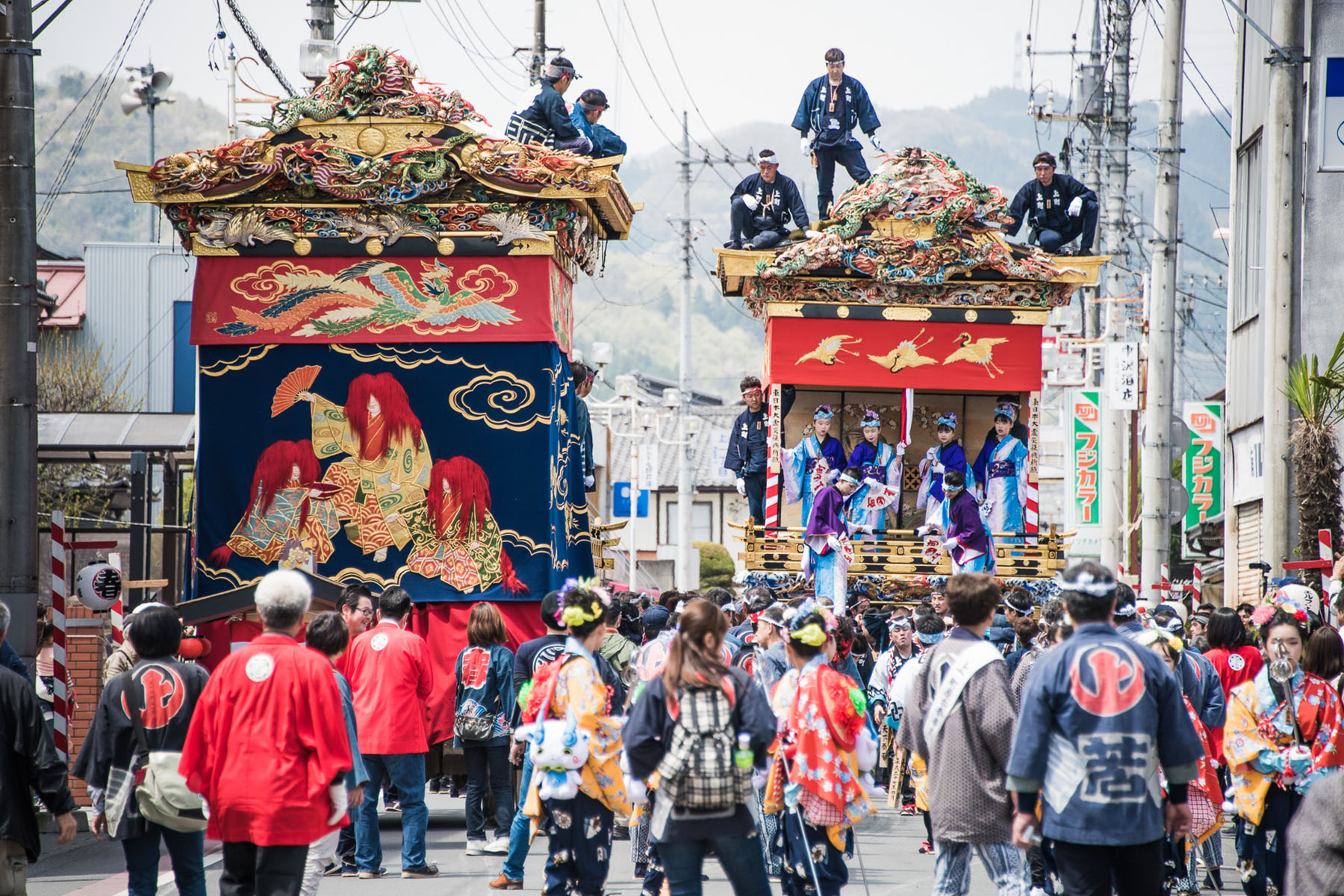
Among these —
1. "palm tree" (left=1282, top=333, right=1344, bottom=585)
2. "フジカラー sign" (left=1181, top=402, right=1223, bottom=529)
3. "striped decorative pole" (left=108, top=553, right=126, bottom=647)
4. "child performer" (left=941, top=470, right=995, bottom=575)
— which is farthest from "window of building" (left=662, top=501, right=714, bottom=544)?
"striped decorative pole" (left=108, top=553, right=126, bottom=647)

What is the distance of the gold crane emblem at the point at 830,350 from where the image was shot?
1666 centimetres

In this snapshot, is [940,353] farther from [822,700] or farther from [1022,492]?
[822,700]

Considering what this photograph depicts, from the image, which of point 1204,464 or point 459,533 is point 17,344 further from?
point 1204,464

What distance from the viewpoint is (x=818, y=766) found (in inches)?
270

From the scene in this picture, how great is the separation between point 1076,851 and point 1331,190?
12.5 metres

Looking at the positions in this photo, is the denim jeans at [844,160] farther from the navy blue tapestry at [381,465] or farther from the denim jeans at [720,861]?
the denim jeans at [720,861]

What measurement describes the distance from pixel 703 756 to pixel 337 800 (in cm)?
150

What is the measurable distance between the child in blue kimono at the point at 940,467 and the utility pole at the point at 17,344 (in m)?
10.5

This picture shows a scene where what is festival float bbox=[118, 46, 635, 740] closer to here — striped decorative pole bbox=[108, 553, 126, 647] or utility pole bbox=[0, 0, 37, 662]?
striped decorative pole bbox=[108, 553, 126, 647]

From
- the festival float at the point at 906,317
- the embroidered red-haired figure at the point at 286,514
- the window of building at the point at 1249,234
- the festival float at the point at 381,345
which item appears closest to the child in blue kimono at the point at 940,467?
the festival float at the point at 906,317

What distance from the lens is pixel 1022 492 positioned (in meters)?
16.9

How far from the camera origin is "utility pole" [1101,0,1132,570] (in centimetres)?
2252

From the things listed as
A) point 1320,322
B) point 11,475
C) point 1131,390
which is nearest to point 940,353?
point 1320,322

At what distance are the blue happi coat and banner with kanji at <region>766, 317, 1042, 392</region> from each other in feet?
37.0
